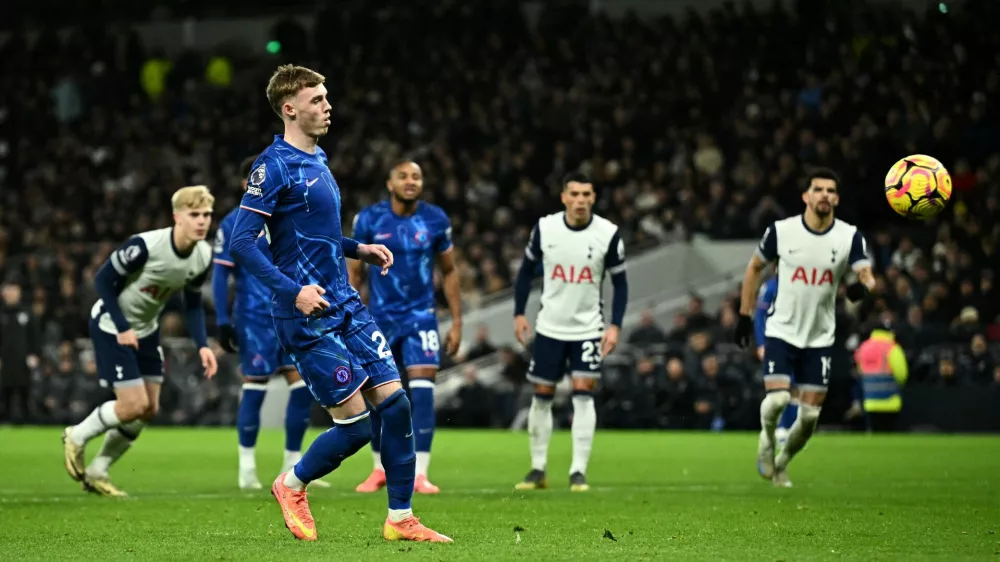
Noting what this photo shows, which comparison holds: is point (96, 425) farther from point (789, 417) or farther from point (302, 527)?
point (789, 417)

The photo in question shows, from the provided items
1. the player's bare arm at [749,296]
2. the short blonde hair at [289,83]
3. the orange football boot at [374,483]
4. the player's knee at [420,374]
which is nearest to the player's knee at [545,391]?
the player's knee at [420,374]

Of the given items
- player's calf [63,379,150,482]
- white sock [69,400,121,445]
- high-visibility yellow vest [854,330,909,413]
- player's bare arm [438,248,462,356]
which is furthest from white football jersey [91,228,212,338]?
high-visibility yellow vest [854,330,909,413]

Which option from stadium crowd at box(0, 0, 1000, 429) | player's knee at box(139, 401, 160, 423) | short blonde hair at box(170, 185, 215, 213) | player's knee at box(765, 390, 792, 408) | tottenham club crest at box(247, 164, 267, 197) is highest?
stadium crowd at box(0, 0, 1000, 429)

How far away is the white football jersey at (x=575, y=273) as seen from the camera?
1251 cm

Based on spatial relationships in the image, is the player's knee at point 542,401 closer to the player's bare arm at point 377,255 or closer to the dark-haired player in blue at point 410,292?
the dark-haired player in blue at point 410,292

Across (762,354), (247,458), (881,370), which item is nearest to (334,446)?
(247,458)

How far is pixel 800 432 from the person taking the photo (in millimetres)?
11922

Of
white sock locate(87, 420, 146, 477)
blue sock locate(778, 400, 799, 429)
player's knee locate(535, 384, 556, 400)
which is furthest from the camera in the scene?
blue sock locate(778, 400, 799, 429)

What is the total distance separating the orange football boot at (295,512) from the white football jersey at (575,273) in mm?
4915

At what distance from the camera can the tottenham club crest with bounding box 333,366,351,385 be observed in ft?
24.9

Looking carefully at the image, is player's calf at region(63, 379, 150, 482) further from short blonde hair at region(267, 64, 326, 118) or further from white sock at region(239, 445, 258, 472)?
short blonde hair at region(267, 64, 326, 118)

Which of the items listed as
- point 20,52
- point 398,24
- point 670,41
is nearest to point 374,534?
point 670,41

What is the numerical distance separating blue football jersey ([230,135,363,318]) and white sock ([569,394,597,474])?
15.6 feet

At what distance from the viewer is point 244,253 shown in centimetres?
741
